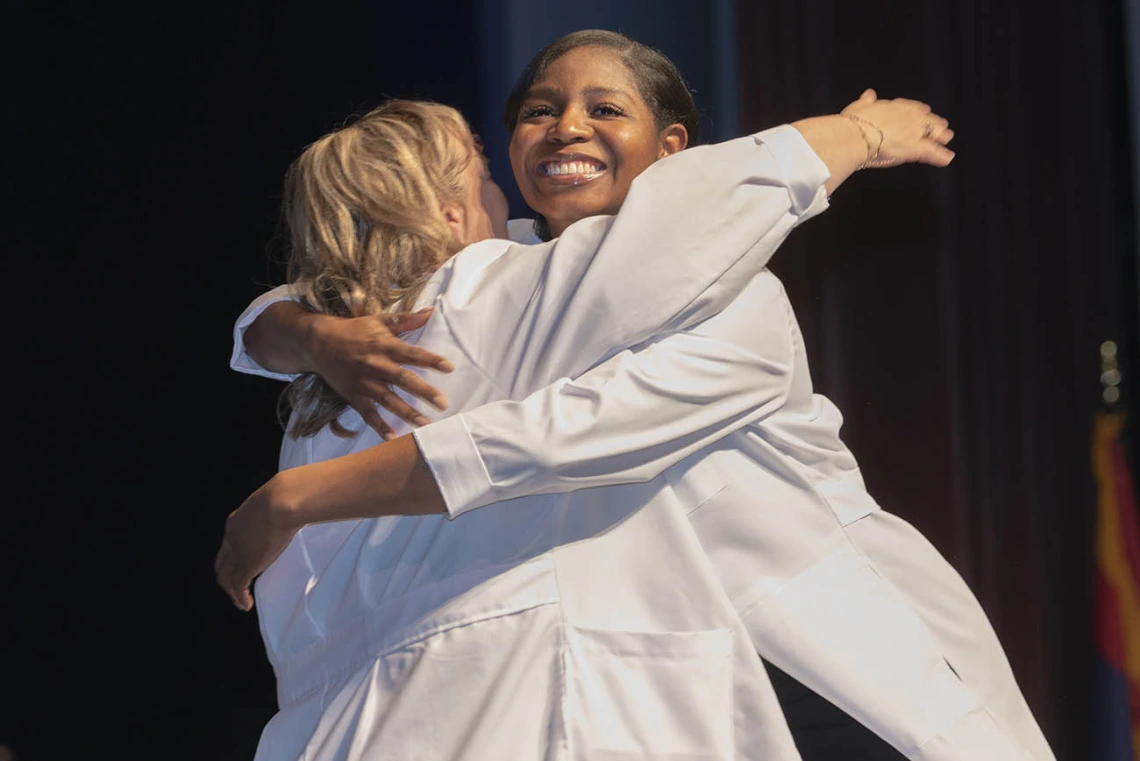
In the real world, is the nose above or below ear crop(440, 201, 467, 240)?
above

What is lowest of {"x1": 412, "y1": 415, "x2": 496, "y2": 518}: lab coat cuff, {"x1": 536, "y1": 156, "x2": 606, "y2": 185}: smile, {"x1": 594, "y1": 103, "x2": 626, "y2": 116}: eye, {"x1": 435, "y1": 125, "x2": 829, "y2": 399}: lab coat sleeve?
{"x1": 412, "y1": 415, "x2": 496, "y2": 518}: lab coat cuff

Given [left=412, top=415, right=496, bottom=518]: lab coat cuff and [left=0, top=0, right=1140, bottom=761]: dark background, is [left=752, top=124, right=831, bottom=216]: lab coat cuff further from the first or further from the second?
[left=0, top=0, right=1140, bottom=761]: dark background

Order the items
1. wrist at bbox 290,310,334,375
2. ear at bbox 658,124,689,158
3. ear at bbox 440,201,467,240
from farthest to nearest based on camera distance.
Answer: ear at bbox 658,124,689,158 → ear at bbox 440,201,467,240 → wrist at bbox 290,310,334,375

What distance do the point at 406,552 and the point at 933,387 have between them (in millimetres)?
1025

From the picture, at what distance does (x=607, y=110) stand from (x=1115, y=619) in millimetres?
1106

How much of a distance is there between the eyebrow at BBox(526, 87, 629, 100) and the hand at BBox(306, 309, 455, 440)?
40 centimetres

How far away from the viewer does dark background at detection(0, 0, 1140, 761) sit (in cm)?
192

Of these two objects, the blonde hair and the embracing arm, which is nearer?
the embracing arm

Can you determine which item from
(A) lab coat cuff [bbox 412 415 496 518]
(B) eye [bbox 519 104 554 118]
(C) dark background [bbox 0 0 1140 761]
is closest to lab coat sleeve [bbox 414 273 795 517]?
(A) lab coat cuff [bbox 412 415 496 518]

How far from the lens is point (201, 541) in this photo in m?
2.21

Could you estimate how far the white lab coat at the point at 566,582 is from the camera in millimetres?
1069

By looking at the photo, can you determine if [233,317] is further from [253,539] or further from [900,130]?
[900,130]

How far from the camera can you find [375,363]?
4.08ft

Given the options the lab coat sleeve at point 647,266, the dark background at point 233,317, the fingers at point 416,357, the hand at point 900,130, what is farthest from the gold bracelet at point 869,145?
the dark background at point 233,317
